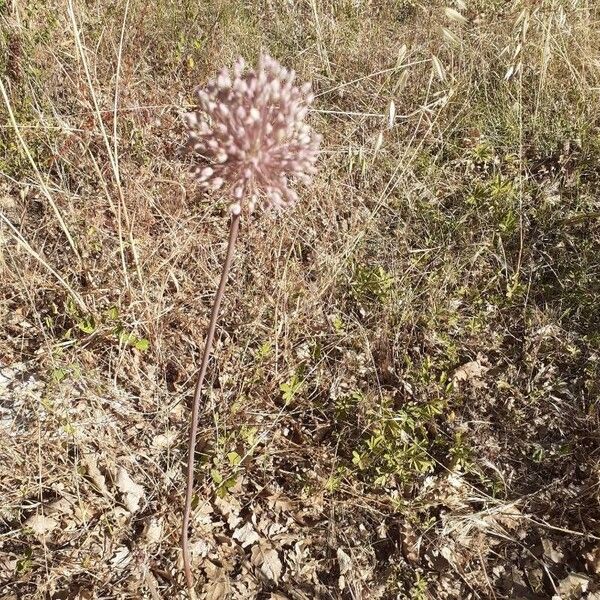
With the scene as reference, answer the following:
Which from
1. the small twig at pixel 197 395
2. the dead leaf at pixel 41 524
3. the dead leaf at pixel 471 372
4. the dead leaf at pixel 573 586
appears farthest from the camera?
the dead leaf at pixel 471 372

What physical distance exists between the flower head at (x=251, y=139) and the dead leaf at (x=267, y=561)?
177 cm

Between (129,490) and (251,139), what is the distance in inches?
74.9

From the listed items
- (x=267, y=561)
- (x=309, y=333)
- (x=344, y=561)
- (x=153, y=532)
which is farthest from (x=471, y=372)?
(x=153, y=532)

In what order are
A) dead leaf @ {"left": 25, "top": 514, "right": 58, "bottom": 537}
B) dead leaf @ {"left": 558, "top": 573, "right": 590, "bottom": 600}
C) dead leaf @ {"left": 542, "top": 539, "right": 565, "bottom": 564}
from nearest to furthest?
dead leaf @ {"left": 25, "top": 514, "right": 58, "bottom": 537}
dead leaf @ {"left": 558, "top": 573, "right": 590, "bottom": 600}
dead leaf @ {"left": 542, "top": 539, "right": 565, "bottom": 564}

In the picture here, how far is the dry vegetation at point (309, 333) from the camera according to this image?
8.89 ft

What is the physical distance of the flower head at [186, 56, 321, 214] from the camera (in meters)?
1.76

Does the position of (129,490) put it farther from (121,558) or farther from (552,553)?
(552,553)

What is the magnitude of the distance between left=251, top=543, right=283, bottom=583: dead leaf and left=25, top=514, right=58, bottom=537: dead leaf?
3.13 feet

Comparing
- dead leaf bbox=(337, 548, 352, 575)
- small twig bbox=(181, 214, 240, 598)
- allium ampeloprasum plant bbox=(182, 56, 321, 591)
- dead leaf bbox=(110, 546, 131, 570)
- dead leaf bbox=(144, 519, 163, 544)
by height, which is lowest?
dead leaf bbox=(337, 548, 352, 575)

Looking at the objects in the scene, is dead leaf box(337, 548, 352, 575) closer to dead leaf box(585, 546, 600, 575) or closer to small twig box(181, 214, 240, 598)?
small twig box(181, 214, 240, 598)

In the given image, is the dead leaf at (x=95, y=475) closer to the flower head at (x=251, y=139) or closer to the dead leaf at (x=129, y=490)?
the dead leaf at (x=129, y=490)

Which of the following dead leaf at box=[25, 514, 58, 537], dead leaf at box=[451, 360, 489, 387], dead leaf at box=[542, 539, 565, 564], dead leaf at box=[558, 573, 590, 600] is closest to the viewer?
dead leaf at box=[25, 514, 58, 537]

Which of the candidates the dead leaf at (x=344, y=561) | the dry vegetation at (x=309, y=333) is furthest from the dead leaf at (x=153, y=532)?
the dead leaf at (x=344, y=561)

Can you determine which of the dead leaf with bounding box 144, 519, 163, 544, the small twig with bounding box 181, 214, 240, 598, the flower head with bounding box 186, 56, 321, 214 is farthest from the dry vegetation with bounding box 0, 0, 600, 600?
the flower head with bounding box 186, 56, 321, 214
